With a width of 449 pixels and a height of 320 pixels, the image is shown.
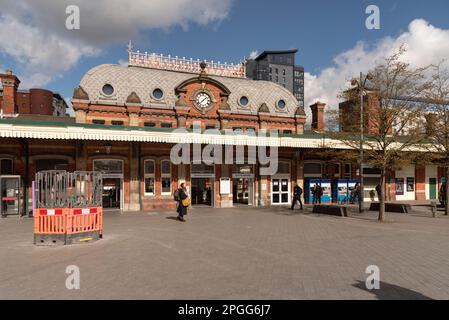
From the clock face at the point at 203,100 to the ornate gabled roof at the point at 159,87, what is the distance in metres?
1.44

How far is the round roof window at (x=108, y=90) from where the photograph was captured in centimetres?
2231

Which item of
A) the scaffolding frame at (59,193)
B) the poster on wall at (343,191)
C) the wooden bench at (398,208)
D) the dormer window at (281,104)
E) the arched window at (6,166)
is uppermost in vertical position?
the dormer window at (281,104)

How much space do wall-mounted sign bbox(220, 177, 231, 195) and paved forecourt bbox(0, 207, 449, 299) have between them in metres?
8.87

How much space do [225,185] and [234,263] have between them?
47.9ft

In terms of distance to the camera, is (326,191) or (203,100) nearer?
(203,100)

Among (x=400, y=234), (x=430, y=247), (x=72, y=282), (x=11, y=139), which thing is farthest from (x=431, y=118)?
(x=11, y=139)

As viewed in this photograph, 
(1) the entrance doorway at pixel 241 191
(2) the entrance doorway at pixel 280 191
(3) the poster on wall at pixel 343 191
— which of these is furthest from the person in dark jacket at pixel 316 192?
(1) the entrance doorway at pixel 241 191

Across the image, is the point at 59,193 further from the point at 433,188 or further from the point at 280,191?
the point at 433,188

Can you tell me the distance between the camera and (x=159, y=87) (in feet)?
77.5

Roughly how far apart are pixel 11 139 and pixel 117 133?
19.2ft

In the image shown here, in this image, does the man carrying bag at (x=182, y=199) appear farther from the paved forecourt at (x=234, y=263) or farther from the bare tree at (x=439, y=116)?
the bare tree at (x=439, y=116)

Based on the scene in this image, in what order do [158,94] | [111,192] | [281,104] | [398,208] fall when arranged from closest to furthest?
[398,208]
[111,192]
[158,94]
[281,104]

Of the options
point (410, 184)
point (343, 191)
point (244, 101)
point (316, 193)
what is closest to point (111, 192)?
point (244, 101)

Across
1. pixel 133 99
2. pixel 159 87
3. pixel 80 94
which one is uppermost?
pixel 159 87
